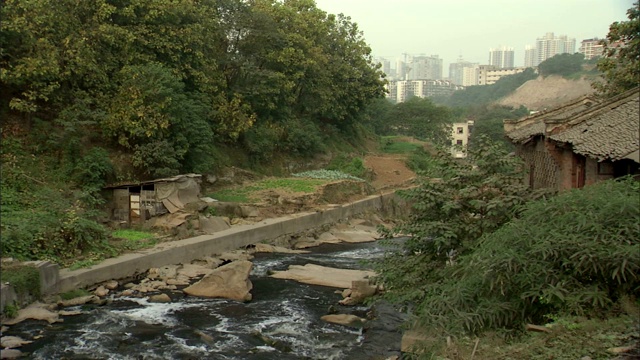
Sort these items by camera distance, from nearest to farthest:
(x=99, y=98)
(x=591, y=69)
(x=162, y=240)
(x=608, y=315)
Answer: (x=608, y=315), (x=162, y=240), (x=99, y=98), (x=591, y=69)

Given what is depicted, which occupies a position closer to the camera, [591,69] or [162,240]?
[162,240]

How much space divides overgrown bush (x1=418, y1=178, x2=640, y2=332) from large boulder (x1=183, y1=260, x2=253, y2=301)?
7118mm

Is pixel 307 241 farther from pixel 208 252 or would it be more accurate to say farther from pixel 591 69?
pixel 591 69

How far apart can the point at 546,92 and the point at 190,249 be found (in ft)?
310

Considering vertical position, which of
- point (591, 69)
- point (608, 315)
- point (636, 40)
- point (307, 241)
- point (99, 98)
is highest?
point (591, 69)

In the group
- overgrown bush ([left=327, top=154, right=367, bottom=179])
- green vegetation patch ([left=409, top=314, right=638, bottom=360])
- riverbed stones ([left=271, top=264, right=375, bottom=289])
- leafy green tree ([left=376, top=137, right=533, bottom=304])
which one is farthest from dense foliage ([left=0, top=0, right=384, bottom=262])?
green vegetation patch ([left=409, top=314, right=638, bottom=360])

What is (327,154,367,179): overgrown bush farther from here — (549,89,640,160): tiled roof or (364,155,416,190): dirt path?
(549,89,640,160): tiled roof

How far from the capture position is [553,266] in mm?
9586

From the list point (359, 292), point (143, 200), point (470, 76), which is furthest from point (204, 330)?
point (470, 76)

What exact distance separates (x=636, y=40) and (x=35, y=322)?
18.9 meters

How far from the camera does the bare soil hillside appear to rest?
95.1 metres

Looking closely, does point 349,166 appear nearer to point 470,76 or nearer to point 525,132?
point 525,132

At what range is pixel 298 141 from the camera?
38.9m

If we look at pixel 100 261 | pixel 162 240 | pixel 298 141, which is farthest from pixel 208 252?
pixel 298 141
